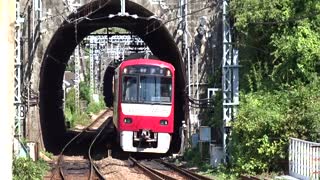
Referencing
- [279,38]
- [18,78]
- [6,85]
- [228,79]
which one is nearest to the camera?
[6,85]

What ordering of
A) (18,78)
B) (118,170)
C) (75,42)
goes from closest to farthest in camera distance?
(118,170)
(18,78)
(75,42)

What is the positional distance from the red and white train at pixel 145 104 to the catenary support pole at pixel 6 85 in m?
16.7

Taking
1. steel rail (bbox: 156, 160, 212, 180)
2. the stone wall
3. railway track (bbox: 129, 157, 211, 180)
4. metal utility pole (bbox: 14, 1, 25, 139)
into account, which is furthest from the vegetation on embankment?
metal utility pole (bbox: 14, 1, 25, 139)

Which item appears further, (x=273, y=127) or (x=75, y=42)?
(x=75, y=42)

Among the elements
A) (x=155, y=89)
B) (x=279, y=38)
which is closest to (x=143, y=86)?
(x=155, y=89)

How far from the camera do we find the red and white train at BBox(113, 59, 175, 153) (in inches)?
817

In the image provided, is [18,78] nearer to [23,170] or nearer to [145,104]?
[145,104]

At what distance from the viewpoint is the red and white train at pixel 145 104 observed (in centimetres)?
2075

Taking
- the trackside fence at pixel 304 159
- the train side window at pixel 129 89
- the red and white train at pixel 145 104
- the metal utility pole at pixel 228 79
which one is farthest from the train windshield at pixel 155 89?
the trackside fence at pixel 304 159

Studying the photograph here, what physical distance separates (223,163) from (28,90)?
863 centimetres

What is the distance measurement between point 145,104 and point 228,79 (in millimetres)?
4107

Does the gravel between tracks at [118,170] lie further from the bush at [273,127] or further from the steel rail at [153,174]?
the bush at [273,127]

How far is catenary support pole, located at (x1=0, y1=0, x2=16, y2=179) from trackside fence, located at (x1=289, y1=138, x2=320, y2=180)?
9.66m

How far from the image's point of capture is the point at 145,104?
20.8 m
